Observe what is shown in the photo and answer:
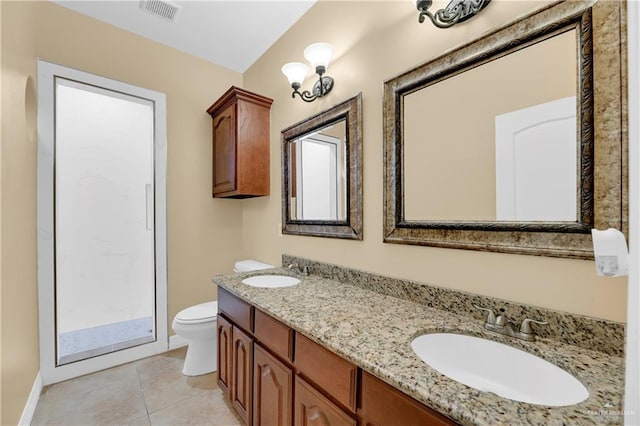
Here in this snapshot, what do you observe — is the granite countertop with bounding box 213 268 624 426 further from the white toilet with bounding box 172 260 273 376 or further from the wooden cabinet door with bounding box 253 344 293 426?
the white toilet with bounding box 172 260 273 376

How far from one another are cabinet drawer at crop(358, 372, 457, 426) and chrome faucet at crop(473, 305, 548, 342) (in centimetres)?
47

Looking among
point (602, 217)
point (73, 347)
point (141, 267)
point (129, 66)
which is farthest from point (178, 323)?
point (602, 217)

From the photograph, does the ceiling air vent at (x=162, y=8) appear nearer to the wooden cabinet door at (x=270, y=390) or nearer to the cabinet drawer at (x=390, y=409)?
the wooden cabinet door at (x=270, y=390)

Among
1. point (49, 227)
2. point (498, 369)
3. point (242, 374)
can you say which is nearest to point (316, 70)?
point (498, 369)

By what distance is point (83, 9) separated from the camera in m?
2.10

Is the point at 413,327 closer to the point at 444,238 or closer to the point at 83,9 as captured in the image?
the point at 444,238

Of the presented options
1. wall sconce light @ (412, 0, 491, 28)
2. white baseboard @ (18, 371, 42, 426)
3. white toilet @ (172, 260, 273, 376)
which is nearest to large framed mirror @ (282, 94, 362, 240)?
wall sconce light @ (412, 0, 491, 28)

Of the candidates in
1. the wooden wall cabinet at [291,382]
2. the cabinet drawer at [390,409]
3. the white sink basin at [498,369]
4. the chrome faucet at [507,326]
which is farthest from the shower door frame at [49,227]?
the chrome faucet at [507,326]

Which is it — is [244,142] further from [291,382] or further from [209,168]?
[291,382]

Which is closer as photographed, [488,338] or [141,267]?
[488,338]

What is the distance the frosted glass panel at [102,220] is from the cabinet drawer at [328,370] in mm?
2410

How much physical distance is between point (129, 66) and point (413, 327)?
2866 mm

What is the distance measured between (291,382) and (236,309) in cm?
59

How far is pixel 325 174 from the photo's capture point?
1912mm
